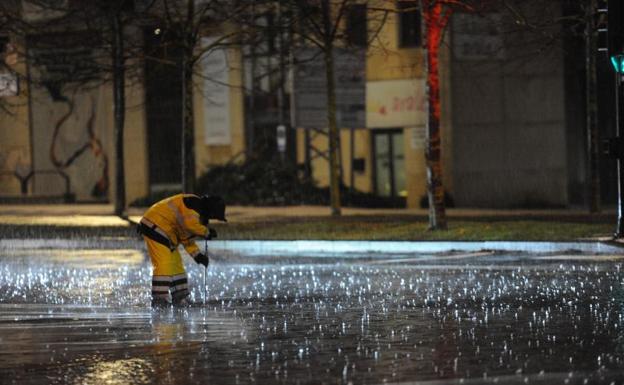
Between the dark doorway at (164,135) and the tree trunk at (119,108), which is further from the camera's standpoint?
the dark doorway at (164,135)

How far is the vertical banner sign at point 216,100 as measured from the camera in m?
38.0

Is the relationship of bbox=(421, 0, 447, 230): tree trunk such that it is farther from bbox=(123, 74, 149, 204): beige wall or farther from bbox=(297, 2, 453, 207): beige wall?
bbox=(123, 74, 149, 204): beige wall

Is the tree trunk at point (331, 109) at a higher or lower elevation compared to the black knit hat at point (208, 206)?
higher

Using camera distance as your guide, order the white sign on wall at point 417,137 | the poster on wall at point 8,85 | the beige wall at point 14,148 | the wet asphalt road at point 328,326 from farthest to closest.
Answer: the beige wall at point 14,148
the white sign on wall at point 417,137
the poster on wall at point 8,85
the wet asphalt road at point 328,326

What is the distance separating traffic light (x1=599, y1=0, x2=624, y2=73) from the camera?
19953 millimetres

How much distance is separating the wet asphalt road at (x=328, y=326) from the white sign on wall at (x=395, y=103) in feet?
54.8

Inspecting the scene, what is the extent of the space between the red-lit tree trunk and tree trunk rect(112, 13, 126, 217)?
7.95 meters

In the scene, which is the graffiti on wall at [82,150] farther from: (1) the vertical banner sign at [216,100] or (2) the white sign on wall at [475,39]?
(2) the white sign on wall at [475,39]

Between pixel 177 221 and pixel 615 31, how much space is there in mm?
9102

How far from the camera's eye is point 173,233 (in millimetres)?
13906

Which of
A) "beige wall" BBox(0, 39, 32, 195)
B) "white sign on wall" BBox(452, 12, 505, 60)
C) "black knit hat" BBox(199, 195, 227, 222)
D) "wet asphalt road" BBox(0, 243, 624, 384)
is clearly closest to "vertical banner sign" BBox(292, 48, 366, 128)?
"white sign on wall" BBox(452, 12, 505, 60)

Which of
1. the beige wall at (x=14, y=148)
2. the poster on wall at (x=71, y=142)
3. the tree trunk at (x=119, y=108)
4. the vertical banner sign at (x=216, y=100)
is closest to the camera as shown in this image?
the tree trunk at (x=119, y=108)

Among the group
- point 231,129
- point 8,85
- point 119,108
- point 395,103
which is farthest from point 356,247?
point 231,129

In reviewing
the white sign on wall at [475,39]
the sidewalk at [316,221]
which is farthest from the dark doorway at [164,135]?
the white sign on wall at [475,39]
